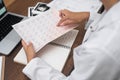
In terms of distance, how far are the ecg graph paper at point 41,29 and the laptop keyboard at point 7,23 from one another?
0.12m

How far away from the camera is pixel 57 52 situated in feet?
3.03

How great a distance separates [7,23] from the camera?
41.1 inches

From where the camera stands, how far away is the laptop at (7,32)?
923 millimetres

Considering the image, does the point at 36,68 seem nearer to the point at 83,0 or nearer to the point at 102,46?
the point at 102,46

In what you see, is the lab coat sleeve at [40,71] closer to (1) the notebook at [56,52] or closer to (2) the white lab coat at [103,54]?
(1) the notebook at [56,52]

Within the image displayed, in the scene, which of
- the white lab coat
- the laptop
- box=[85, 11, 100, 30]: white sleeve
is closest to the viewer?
the white lab coat

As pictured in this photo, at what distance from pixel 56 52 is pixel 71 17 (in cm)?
24

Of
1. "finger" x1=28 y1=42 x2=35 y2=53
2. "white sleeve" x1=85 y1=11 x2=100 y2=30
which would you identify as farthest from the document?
"finger" x1=28 y1=42 x2=35 y2=53

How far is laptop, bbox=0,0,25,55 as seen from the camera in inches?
36.3

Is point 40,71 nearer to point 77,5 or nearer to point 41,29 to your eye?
point 41,29

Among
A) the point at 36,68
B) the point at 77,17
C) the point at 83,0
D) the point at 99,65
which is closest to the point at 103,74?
the point at 99,65

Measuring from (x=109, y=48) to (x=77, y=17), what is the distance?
541 millimetres

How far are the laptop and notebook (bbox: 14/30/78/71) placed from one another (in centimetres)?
6

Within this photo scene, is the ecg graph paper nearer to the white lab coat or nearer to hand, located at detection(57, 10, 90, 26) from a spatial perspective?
hand, located at detection(57, 10, 90, 26)
